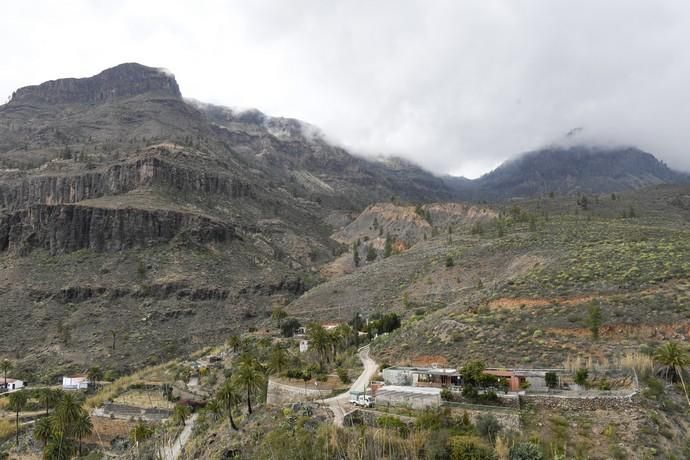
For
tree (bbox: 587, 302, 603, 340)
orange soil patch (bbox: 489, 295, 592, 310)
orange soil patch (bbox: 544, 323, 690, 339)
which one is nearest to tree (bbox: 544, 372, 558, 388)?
tree (bbox: 587, 302, 603, 340)

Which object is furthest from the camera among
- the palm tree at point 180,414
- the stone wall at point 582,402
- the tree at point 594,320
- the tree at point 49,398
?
the tree at point 49,398

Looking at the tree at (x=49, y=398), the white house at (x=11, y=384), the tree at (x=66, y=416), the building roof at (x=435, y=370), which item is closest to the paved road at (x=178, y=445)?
the tree at (x=66, y=416)

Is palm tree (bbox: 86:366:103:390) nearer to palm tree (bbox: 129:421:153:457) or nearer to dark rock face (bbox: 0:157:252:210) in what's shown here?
palm tree (bbox: 129:421:153:457)

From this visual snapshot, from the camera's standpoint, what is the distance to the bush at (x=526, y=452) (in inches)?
956

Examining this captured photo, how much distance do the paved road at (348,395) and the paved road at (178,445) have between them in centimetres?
1265

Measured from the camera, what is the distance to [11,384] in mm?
71500

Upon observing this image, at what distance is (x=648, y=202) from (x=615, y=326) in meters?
115

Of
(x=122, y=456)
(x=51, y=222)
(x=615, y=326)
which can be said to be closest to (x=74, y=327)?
(x=51, y=222)

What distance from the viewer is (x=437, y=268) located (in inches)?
3501

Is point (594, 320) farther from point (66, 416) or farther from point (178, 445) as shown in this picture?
point (66, 416)

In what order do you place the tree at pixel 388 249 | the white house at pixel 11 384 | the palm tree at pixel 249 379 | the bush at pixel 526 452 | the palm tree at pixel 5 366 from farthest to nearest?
1. the tree at pixel 388 249
2. the palm tree at pixel 5 366
3. the white house at pixel 11 384
4. the palm tree at pixel 249 379
5. the bush at pixel 526 452

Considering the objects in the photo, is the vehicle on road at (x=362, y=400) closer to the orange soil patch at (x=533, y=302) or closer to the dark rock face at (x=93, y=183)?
the orange soil patch at (x=533, y=302)

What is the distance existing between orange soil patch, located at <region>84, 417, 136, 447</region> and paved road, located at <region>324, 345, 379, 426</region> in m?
24.9

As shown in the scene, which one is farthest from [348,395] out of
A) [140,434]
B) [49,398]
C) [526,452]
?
[49,398]
